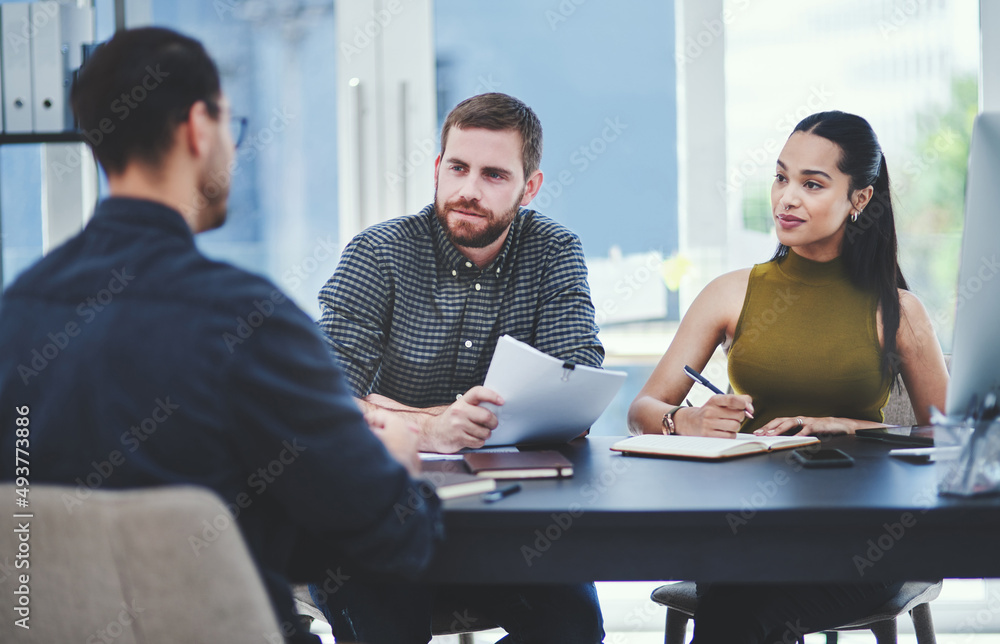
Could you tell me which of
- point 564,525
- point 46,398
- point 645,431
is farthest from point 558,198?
point 46,398

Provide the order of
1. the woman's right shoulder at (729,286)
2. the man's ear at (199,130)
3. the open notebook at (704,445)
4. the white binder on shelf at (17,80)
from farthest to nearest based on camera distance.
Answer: the white binder on shelf at (17,80) < the woman's right shoulder at (729,286) < the open notebook at (704,445) < the man's ear at (199,130)

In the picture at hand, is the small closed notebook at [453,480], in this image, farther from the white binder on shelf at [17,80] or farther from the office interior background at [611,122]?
the white binder on shelf at [17,80]

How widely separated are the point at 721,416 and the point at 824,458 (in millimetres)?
308

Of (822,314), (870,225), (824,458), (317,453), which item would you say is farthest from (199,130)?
(870,225)

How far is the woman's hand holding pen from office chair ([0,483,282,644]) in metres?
0.98

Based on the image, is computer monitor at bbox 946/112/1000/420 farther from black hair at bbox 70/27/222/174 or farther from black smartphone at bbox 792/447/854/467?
black hair at bbox 70/27/222/174

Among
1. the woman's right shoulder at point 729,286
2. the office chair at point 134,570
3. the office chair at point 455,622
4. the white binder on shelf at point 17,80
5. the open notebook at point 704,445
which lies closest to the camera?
the office chair at point 134,570

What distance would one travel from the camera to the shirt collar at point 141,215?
37.1 inches

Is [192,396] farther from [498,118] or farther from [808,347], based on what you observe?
[808,347]

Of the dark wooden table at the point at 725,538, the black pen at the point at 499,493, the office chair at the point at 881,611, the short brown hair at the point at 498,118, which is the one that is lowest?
the office chair at the point at 881,611

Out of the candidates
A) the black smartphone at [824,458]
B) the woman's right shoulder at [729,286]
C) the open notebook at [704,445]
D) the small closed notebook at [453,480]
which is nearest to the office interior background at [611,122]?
the woman's right shoulder at [729,286]

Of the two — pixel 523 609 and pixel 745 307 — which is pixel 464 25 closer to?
pixel 745 307

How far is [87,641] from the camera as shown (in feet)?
2.63

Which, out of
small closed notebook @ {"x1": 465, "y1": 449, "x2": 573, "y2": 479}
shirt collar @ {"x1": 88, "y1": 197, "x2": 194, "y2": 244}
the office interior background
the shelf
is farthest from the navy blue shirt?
the office interior background
